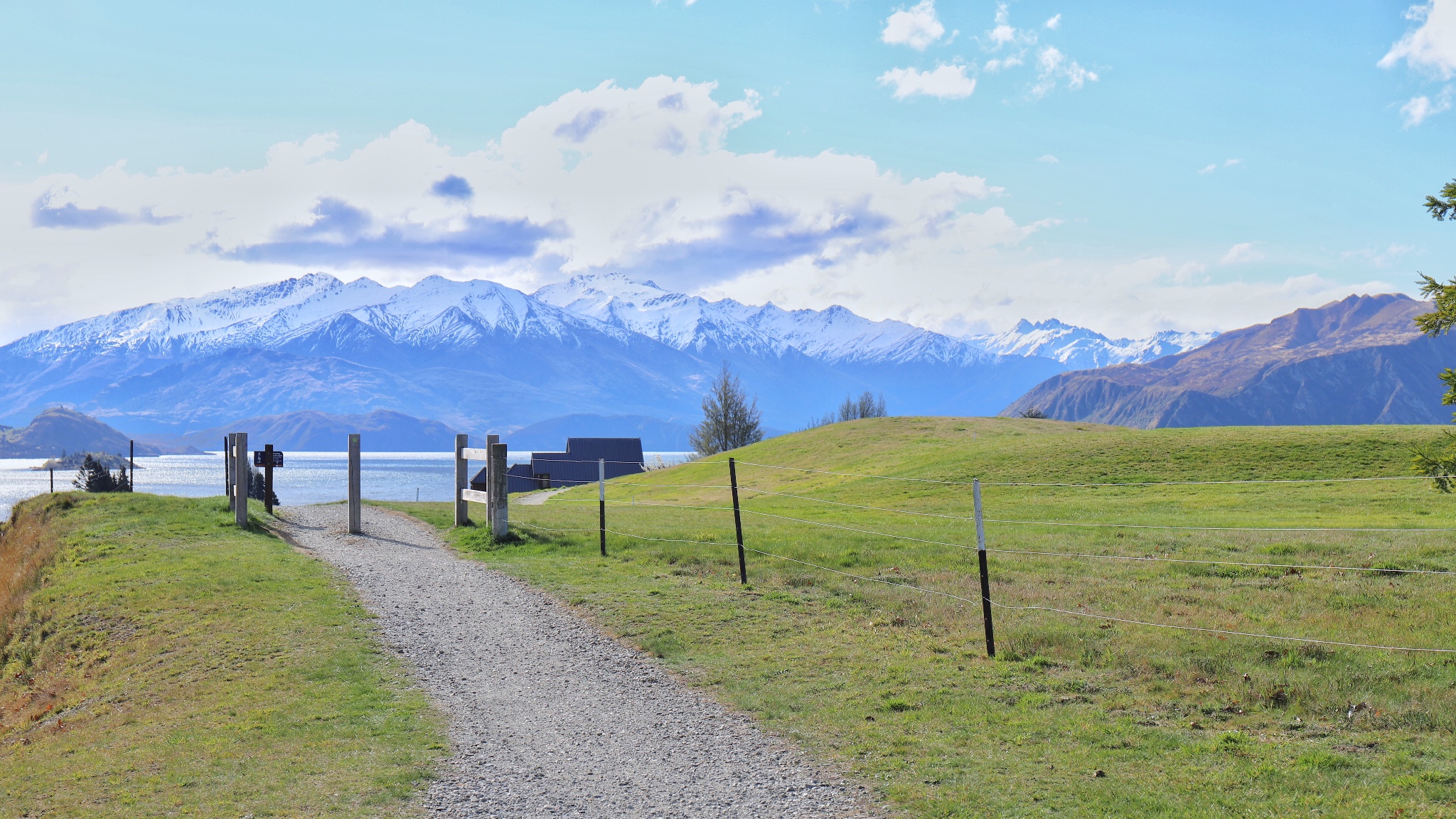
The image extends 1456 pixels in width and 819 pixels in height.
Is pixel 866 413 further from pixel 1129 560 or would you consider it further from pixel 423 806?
pixel 423 806

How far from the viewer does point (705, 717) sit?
932 centimetres

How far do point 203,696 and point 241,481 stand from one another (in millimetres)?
14397

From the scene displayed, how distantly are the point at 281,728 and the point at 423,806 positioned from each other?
2.73 metres

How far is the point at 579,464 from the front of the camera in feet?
339

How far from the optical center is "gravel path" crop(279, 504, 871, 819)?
7223mm

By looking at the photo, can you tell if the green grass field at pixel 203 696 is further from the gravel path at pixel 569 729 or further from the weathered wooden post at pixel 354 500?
A: the weathered wooden post at pixel 354 500

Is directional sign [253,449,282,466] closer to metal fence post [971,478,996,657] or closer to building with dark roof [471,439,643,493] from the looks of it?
metal fence post [971,478,996,657]

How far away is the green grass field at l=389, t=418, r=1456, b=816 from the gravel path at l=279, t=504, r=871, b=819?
577mm

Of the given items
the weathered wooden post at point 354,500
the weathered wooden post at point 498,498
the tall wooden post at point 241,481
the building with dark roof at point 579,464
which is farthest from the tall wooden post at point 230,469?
the building with dark roof at point 579,464

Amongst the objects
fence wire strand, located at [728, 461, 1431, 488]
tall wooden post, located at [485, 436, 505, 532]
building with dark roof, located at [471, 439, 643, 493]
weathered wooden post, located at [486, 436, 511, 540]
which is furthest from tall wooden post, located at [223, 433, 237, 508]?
building with dark roof, located at [471, 439, 643, 493]

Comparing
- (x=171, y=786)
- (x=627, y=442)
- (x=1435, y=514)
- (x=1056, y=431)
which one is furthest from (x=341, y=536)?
(x=627, y=442)

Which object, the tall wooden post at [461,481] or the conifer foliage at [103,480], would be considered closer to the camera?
the tall wooden post at [461,481]

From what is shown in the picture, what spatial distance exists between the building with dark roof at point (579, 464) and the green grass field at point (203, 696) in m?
68.8

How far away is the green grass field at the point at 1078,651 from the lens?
7.46 metres
